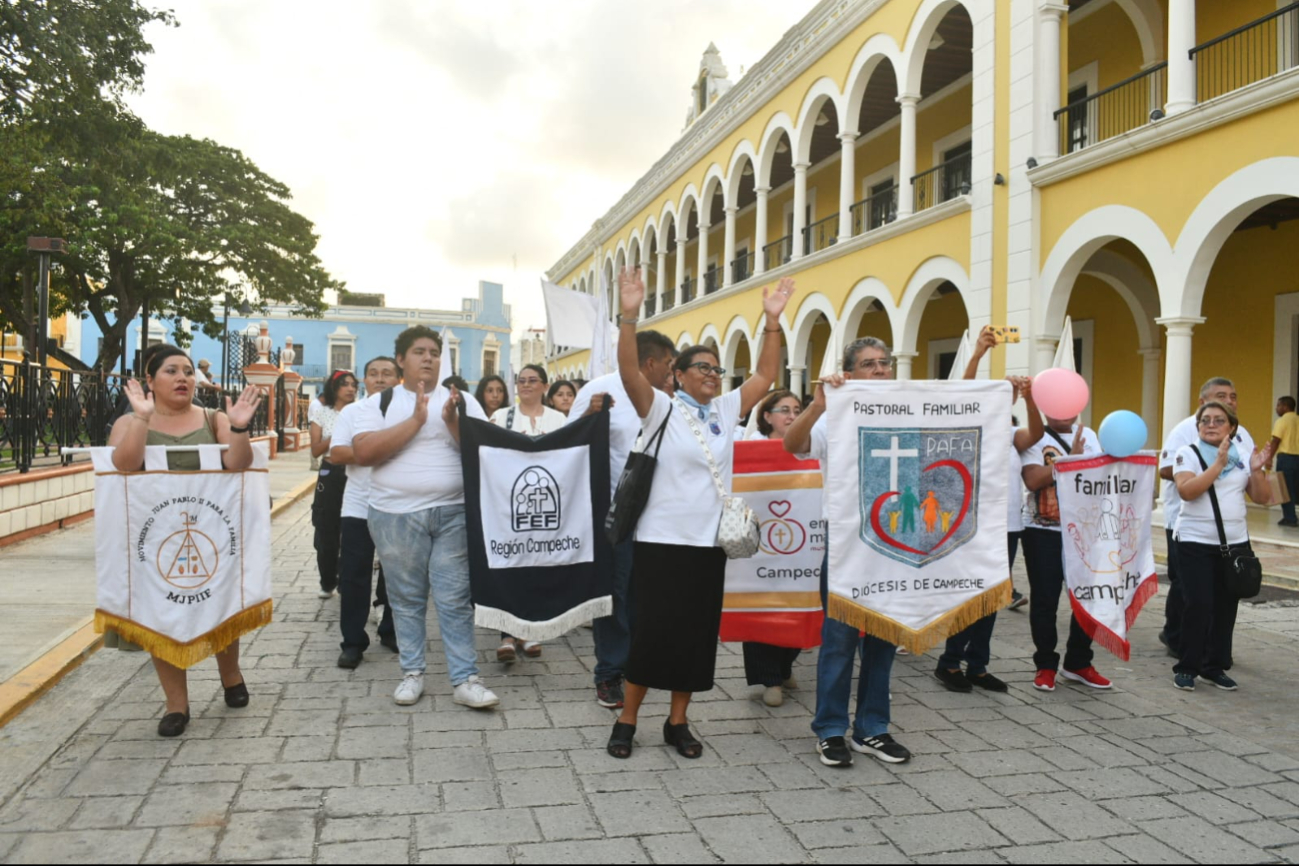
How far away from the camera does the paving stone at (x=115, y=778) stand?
359 centimetres

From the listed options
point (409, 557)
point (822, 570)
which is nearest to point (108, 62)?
point (409, 557)

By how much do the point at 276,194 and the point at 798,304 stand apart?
17.1 metres

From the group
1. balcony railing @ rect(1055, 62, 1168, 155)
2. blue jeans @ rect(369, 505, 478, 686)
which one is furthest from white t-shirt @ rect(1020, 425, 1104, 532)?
balcony railing @ rect(1055, 62, 1168, 155)

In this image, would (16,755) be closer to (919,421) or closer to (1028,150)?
(919,421)

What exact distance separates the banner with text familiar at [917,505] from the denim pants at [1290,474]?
34.4ft

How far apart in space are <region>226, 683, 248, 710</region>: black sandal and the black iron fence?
6.03 m

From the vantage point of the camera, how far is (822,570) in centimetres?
502

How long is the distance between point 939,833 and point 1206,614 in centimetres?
291

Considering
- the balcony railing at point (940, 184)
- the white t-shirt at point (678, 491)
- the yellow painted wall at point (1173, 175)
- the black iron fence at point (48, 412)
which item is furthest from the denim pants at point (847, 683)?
the balcony railing at point (940, 184)

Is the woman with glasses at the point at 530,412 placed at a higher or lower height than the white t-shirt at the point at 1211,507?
higher

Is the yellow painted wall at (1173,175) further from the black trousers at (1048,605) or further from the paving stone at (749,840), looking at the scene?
the paving stone at (749,840)

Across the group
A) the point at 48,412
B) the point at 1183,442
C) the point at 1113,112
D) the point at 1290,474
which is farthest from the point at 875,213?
the point at 48,412

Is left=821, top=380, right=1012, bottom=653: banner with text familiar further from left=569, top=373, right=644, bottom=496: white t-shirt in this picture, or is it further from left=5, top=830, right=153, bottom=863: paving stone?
left=5, top=830, right=153, bottom=863: paving stone

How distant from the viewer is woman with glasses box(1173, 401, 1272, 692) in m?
5.35
